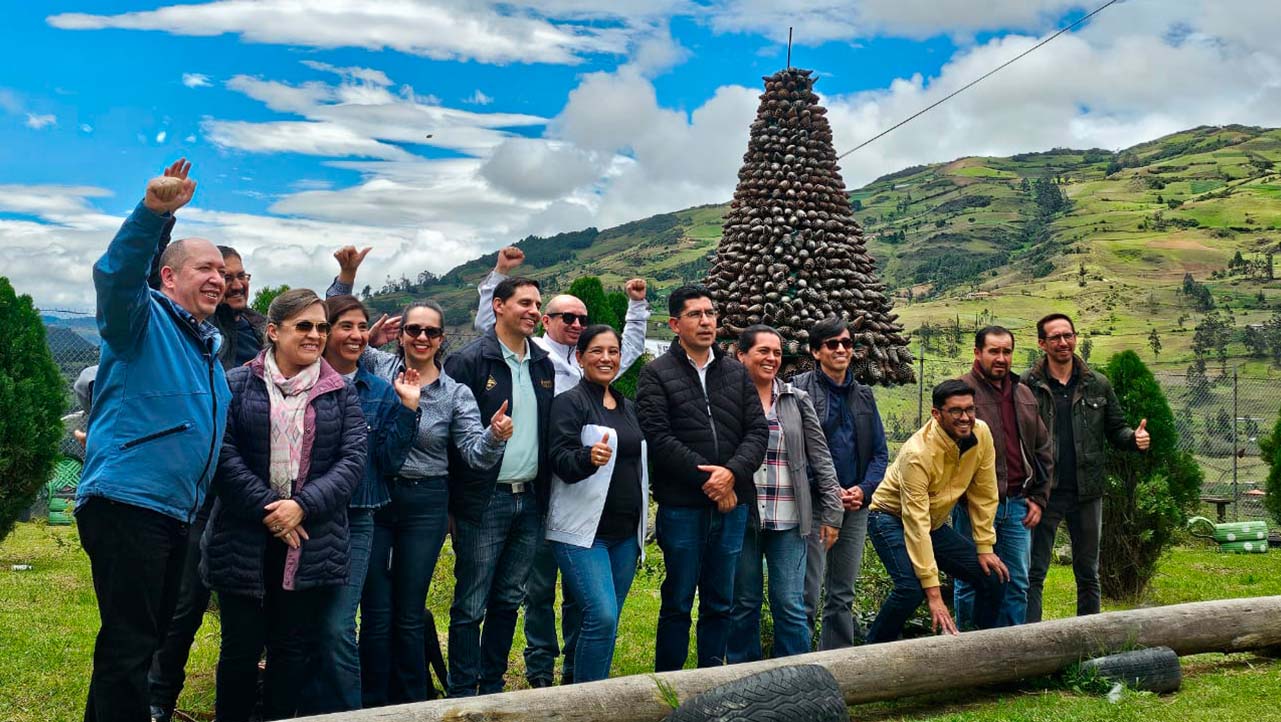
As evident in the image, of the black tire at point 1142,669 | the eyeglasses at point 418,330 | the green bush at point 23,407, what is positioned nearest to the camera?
the eyeglasses at point 418,330

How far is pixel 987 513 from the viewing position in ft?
18.7

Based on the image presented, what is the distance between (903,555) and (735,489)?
118 centimetres

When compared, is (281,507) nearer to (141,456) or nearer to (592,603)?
(141,456)

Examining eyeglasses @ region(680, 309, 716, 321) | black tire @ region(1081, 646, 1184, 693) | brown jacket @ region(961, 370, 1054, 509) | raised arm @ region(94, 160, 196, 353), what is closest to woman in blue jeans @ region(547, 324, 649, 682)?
eyeglasses @ region(680, 309, 716, 321)

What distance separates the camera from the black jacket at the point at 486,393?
4746 millimetres

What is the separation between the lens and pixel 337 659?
13.7ft

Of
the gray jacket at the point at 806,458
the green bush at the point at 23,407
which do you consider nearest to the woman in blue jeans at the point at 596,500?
the gray jacket at the point at 806,458

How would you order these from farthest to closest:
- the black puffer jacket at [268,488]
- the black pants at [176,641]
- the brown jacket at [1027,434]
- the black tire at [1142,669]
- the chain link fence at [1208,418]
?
the chain link fence at [1208,418], the brown jacket at [1027,434], the black tire at [1142,669], the black pants at [176,641], the black puffer jacket at [268,488]

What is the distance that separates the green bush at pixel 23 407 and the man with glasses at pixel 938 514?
8095 mm

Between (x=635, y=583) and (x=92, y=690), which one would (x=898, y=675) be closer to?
(x=92, y=690)

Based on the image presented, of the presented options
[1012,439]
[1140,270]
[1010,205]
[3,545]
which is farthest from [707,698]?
[1010,205]

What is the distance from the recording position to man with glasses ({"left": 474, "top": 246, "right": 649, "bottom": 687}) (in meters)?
5.20

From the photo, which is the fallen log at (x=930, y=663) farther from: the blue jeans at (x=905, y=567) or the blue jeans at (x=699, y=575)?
the blue jeans at (x=699, y=575)

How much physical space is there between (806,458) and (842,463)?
379 millimetres
